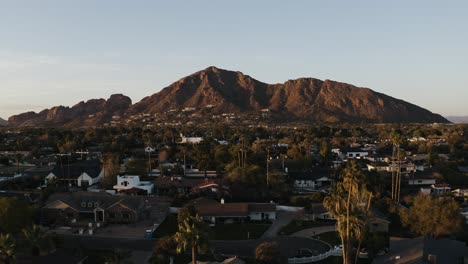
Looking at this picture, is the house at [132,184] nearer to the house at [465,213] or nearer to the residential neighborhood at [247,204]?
the residential neighborhood at [247,204]

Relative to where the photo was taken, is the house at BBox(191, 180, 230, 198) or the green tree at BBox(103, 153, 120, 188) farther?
the green tree at BBox(103, 153, 120, 188)

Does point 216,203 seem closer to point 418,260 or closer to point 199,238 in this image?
point 199,238

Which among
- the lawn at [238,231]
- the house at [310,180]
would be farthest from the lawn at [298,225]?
the house at [310,180]

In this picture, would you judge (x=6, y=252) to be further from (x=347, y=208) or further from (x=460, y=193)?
(x=460, y=193)

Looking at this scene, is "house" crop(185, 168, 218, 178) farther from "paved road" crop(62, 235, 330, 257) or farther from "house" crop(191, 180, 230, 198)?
"paved road" crop(62, 235, 330, 257)

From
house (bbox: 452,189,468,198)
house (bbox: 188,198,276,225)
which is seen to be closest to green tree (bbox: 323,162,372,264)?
house (bbox: 188,198,276,225)

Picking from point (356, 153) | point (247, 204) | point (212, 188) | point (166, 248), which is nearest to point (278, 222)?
point (247, 204)
